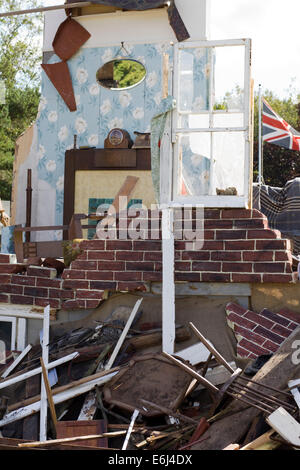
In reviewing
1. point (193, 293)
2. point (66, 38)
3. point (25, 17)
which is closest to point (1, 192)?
point (25, 17)

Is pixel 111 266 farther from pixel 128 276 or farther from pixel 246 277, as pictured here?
pixel 246 277

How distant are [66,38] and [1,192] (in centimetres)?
970

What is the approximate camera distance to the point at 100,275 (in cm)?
576

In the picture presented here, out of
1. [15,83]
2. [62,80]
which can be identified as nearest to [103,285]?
[62,80]

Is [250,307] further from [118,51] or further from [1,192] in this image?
[1,192]

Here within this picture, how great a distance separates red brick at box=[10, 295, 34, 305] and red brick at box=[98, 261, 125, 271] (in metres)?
0.94

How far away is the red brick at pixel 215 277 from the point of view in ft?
17.7

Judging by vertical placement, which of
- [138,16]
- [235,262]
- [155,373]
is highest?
[138,16]

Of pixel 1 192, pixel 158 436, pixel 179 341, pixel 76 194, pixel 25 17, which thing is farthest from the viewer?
pixel 25 17

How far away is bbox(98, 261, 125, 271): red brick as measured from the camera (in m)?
5.71

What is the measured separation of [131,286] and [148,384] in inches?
43.0

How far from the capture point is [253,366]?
191 inches

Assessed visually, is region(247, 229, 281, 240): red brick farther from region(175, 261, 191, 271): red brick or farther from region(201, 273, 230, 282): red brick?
region(175, 261, 191, 271): red brick

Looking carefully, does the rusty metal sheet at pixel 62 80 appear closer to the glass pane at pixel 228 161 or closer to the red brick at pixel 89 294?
the glass pane at pixel 228 161
